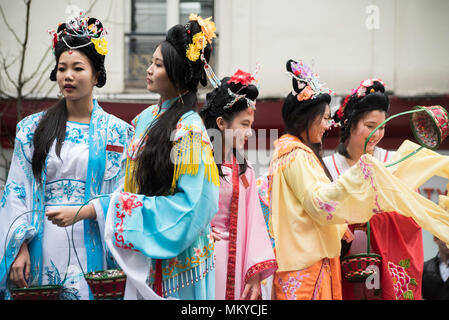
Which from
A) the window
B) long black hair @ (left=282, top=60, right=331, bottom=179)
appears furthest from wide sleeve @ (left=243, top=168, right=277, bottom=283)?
the window

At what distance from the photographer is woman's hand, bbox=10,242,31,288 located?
3084 mm

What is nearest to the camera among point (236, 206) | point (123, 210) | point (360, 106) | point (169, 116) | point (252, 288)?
point (123, 210)

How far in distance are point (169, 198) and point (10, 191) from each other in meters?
0.99

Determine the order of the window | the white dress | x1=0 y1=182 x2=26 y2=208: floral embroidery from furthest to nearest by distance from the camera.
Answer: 1. the window
2. x1=0 y1=182 x2=26 y2=208: floral embroidery
3. the white dress

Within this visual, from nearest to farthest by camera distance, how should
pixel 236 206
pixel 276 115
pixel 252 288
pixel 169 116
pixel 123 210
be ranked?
pixel 123 210 → pixel 169 116 → pixel 252 288 → pixel 236 206 → pixel 276 115

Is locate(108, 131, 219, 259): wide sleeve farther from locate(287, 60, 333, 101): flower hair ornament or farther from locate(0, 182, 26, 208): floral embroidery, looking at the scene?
locate(287, 60, 333, 101): flower hair ornament

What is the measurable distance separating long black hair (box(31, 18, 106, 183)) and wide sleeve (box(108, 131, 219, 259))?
0.75m

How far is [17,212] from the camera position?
317cm

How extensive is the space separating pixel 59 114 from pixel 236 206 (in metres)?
1.03

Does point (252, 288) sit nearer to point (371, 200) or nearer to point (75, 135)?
point (371, 200)

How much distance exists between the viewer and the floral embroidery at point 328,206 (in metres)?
3.58

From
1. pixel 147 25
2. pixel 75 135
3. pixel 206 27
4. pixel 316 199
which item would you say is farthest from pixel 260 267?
pixel 147 25

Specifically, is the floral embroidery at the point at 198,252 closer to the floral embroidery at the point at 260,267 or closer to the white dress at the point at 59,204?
the white dress at the point at 59,204

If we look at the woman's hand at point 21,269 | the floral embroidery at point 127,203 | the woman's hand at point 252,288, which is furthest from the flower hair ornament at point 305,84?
the woman's hand at point 21,269
